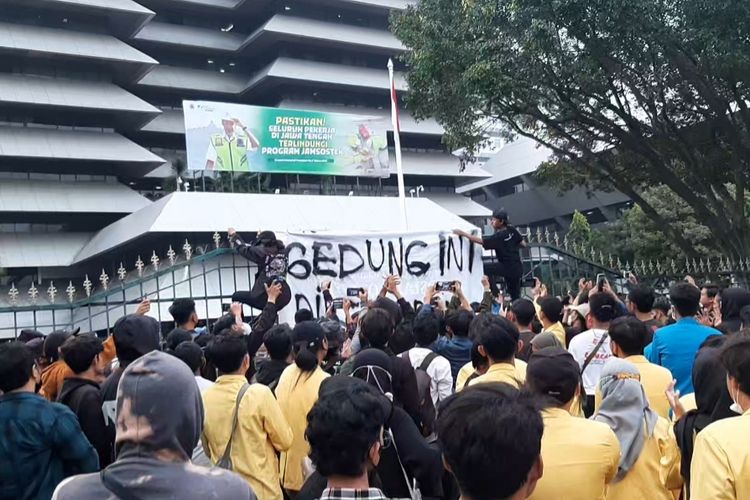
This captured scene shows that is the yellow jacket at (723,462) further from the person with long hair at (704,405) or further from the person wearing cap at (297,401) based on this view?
the person wearing cap at (297,401)

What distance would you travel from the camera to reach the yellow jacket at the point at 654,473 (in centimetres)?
291

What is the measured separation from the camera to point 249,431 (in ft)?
11.5

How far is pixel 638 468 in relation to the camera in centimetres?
292

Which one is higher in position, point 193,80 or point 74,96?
point 193,80

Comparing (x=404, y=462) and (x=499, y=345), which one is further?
(x=499, y=345)

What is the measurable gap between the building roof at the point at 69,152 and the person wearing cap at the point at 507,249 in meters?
22.7

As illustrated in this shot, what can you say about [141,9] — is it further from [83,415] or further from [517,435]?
[517,435]

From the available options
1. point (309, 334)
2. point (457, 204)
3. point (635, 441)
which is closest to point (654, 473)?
point (635, 441)

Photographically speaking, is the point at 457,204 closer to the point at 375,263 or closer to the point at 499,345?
the point at 375,263

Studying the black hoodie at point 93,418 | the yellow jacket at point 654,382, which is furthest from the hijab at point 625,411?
the black hoodie at point 93,418

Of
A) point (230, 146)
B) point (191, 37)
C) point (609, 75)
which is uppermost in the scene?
point (191, 37)

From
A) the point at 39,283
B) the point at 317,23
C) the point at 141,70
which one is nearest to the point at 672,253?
the point at 317,23

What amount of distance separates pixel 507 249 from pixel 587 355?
4.13 meters

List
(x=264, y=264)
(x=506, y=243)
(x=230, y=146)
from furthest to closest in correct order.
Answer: (x=230, y=146) → (x=506, y=243) → (x=264, y=264)
